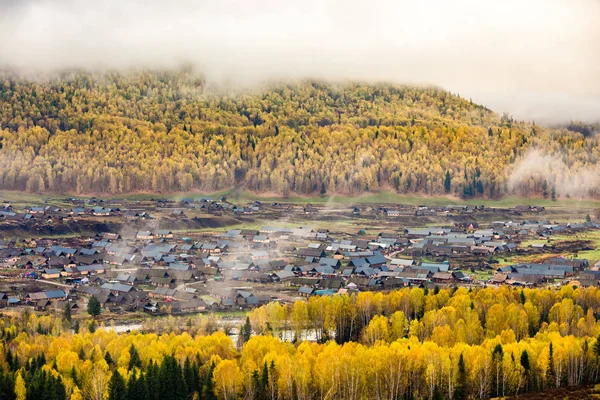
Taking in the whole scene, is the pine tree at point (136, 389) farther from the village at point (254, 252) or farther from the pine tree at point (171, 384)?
the village at point (254, 252)

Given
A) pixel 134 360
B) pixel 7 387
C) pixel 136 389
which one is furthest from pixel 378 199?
pixel 7 387

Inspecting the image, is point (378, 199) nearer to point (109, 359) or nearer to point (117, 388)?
point (109, 359)

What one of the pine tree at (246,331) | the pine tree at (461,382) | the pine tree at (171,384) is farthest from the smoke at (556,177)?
the pine tree at (171,384)

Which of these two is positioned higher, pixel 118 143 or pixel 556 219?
pixel 118 143

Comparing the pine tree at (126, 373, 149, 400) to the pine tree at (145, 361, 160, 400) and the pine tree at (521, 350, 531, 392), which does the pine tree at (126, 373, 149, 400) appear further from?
the pine tree at (521, 350, 531, 392)

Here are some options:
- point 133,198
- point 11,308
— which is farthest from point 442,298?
point 133,198

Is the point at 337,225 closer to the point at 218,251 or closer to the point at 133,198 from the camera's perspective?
the point at 218,251
